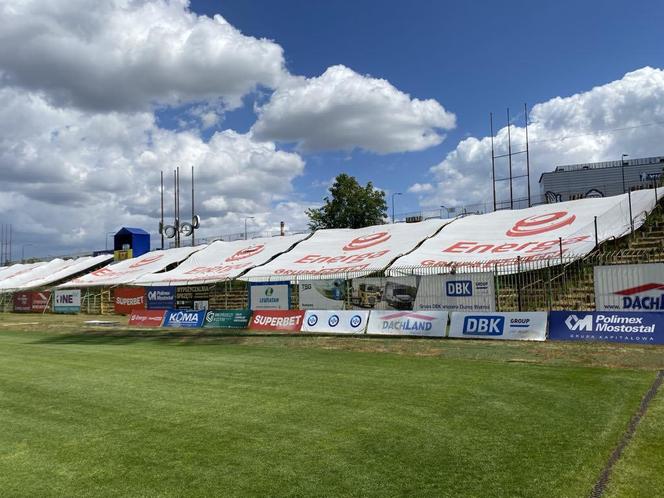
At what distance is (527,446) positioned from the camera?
6227mm

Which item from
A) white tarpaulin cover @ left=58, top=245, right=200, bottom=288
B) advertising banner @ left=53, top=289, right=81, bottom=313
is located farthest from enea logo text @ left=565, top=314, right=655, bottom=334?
advertising banner @ left=53, top=289, right=81, bottom=313

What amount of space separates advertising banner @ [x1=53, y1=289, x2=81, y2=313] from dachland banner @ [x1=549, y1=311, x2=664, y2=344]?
3785cm

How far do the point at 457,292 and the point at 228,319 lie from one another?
35.2 ft

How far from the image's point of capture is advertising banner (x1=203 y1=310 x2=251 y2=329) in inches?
973

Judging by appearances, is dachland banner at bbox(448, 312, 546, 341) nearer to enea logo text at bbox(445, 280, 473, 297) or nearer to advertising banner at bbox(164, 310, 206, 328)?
enea logo text at bbox(445, 280, 473, 297)

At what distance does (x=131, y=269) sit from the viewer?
4619cm

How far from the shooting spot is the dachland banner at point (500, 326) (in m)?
17.0

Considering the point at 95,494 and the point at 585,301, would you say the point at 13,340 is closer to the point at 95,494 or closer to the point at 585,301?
the point at 95,494

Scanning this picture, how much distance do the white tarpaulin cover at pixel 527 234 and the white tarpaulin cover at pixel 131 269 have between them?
2404 centimetres

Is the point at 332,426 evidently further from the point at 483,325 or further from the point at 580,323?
the point at 483,325

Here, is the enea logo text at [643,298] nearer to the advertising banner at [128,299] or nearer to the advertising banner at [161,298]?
the advertising banner at [161,298]

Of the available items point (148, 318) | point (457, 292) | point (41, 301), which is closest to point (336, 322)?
point (457, 292)

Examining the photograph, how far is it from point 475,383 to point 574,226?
19284 mm

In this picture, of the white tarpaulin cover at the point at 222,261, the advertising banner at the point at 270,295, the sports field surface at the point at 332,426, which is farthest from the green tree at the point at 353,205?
the sports field surface at the point at 332,426
